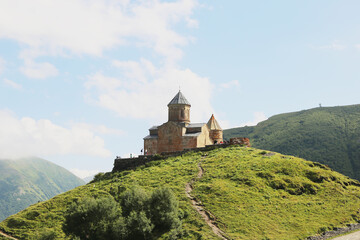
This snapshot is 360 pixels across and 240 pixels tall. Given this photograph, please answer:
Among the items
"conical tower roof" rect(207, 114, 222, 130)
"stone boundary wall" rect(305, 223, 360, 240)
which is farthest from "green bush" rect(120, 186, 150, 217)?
"conical tower roof" rect(207, 114, 222, 130)

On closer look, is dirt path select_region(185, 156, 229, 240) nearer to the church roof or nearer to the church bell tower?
the church bell tower

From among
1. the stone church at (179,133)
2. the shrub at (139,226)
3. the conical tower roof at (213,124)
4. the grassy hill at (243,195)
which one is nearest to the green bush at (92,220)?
the shrub at (139,226)

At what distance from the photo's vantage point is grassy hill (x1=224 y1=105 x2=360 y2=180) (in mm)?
97250

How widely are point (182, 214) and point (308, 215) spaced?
36.9 feet

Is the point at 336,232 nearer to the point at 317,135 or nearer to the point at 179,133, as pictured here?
the point at 179,133

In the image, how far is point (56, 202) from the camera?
41469 mm

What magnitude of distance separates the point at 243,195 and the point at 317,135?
279ft

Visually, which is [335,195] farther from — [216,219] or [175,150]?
[175,150]

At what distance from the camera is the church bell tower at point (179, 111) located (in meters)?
57.4

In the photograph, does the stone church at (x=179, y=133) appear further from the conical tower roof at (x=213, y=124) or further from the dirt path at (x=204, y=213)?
the dirt path at (x=204, y=213)

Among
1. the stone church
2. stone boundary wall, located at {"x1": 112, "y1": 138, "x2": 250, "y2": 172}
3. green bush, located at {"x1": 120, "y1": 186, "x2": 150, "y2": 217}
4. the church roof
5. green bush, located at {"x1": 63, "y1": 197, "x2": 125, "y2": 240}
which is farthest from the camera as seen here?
the church roof

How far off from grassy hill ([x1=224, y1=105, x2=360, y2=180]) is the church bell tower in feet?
168

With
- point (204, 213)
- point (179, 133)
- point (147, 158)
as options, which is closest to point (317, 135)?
point (179, 133)

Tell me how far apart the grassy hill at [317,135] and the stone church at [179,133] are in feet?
157
